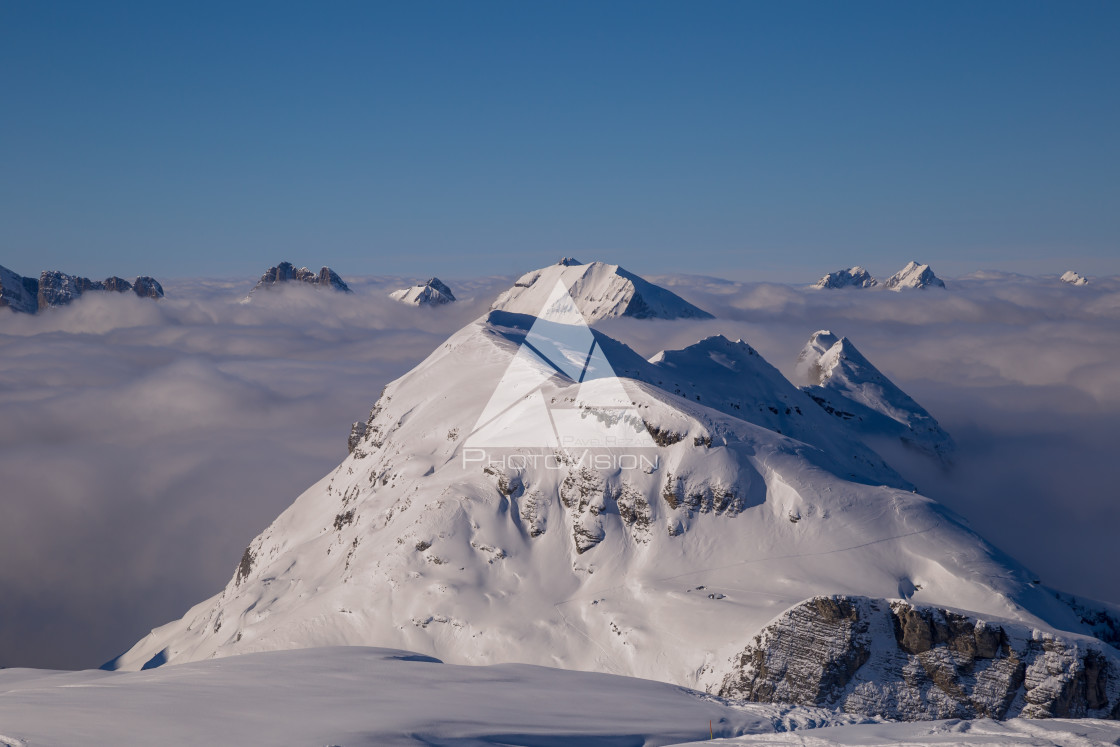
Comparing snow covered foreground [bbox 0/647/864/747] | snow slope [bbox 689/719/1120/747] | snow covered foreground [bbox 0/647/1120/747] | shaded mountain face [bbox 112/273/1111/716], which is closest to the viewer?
snow slope [bbox 689/719/1120/747]

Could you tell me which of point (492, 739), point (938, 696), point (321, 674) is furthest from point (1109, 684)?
point (321, 674)

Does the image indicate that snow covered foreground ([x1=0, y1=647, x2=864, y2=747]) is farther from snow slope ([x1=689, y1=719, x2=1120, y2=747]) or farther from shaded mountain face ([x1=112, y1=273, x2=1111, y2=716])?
shaded mountain face ([x1=112, y1=273, x2=1111, y2=716])

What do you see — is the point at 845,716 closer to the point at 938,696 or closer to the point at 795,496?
the point at 938,696

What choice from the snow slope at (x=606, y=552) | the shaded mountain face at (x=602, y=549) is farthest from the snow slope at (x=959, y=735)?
the snow slope at (x=606, y=552)

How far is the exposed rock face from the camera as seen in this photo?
167 ft

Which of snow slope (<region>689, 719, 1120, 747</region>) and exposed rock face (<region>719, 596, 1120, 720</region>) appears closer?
snow slope (<region>689, 719, 1120, 747</region>)

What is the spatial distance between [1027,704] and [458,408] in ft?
227

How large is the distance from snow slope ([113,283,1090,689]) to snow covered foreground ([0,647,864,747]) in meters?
19.0

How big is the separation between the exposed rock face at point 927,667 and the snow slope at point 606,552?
5.52 metres

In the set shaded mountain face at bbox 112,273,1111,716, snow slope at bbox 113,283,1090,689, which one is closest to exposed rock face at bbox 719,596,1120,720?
shaded mountain face at bbox 112,273,1111,716

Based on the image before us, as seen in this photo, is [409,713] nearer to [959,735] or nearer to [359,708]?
[359,708]

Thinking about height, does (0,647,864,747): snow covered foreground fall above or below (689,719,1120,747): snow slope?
below

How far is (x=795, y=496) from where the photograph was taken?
75.9 metres

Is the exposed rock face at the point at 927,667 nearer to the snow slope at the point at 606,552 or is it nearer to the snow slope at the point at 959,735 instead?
the snow slope at the point at 606,552
